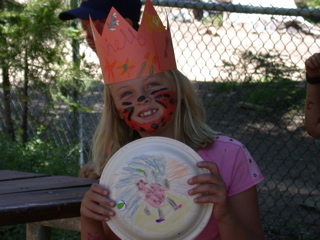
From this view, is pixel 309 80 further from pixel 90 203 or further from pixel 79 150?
pixel 79 150

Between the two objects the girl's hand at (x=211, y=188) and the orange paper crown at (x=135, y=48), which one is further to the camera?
the orange paper crown at (x=135, y=48)

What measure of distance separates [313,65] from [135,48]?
797mm

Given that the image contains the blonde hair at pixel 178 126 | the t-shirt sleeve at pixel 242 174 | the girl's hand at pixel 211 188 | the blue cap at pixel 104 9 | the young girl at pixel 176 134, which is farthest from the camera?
the blue cap at pixel 104 9

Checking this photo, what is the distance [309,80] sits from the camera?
7.70 feet

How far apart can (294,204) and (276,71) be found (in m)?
1.77

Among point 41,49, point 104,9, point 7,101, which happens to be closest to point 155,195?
point 104,9

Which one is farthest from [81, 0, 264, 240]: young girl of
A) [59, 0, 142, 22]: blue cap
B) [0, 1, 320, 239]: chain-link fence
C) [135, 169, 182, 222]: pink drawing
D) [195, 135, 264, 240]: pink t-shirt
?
[0, 1, 320, 239]: chain-link fence

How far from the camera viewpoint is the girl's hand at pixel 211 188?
1.63 m

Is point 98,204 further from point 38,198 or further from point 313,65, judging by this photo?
point 313,65

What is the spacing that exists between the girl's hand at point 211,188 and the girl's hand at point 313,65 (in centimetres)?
87

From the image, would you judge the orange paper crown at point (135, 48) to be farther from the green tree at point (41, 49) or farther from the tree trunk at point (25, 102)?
the tree trunk at point (25, 102)

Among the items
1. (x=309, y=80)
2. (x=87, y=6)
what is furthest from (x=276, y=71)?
(x=309, y=80)

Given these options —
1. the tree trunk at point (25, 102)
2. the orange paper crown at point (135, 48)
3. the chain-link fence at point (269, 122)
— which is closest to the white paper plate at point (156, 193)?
the orange paper crown at point (135, 48)

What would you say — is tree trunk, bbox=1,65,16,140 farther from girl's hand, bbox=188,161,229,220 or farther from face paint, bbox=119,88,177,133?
girl's hand, bbox=188,161,229,220
